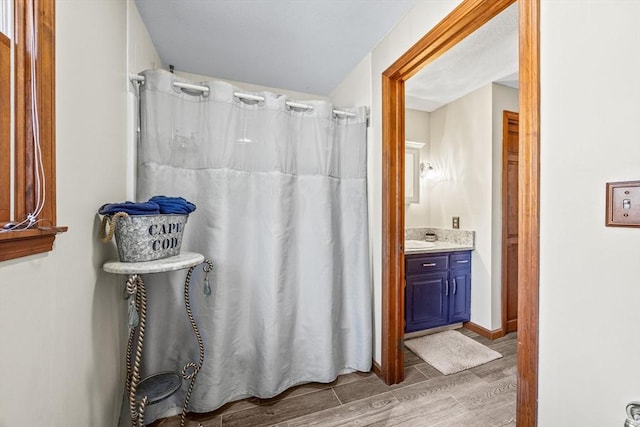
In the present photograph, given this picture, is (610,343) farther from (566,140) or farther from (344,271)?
(344,271)

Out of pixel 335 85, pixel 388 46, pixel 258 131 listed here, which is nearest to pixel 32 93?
pixel 258 131

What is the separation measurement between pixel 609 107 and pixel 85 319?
1922mm

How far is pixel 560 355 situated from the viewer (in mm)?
871

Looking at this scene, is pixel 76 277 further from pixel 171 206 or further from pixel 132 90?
pixel 132 90

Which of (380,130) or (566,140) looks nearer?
(566,140)

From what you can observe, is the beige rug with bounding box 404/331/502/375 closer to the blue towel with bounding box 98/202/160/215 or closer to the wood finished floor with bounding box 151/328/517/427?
the wood finished floor with bounding box 151/328/517/427

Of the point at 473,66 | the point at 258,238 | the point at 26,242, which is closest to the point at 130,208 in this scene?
the point at 26,242

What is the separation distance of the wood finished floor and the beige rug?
0.09 metres

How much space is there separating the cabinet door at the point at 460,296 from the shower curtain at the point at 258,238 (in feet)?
4.00

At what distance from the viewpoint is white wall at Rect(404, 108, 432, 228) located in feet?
10.6

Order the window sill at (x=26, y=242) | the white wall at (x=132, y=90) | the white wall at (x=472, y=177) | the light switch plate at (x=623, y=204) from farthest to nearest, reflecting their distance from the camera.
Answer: the white wall at (x=472, y=177)
the white wall at (x=132, y=90)
the light switch plate at (x=623, y=204)
the window sill at (x=26, y=242)

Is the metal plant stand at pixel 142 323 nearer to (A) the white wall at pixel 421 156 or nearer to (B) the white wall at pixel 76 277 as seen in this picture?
(B) the white wall at pixel 76 277

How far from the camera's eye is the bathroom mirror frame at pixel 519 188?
3.05 feet

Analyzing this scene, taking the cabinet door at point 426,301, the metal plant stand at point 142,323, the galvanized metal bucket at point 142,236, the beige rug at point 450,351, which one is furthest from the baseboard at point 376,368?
the galvanized metal bucket at point 142,236
